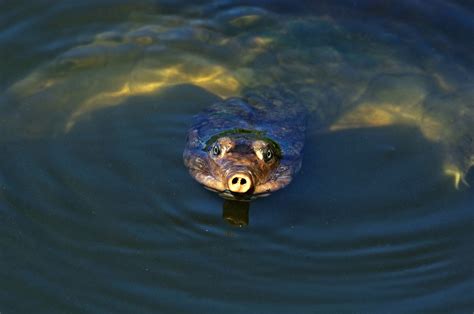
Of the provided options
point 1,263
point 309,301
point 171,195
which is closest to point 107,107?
point 171,195

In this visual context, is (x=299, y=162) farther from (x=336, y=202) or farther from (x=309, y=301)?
(x=309, y=301)

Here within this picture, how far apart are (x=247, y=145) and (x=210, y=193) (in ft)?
1.31

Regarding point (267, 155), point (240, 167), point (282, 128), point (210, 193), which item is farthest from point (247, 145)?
point (282, 128)

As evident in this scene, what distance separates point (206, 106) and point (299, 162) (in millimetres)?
1001

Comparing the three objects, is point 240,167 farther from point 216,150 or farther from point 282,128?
point 282,128

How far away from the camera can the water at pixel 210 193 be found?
17.3 ft

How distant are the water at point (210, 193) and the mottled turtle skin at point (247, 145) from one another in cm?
13

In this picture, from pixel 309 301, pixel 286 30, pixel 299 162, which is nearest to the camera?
pixel 309 301

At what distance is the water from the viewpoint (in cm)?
526

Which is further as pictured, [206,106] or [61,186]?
[206,106]

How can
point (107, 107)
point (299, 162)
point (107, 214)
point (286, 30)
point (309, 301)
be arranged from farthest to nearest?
point (286, 30) < point (107, 107) < point (299, 162) < point (107, 214) < point (309, 301)

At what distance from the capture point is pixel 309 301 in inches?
204

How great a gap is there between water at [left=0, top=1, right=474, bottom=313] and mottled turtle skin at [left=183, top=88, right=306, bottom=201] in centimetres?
13

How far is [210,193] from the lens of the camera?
19.4ft
